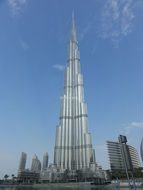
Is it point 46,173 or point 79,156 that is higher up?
point 79,156

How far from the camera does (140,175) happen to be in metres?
125

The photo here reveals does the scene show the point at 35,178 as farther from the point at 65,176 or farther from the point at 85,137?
the point at 85,137

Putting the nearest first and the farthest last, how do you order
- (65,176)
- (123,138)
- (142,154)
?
(142,154) → (123,138) → (65,176)

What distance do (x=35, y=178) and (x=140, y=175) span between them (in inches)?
4000

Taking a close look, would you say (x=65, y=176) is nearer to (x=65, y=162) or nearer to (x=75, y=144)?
(x=65, y=162)

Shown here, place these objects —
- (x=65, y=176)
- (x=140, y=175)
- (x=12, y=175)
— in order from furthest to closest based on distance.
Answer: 1. (x=12, y=175)
2. (x=65, y=176)
3. (x=140, y=175)

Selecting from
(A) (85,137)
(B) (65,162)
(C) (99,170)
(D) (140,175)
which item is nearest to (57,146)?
(B) (65,162)

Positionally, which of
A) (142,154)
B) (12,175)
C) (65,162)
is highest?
(65,162)

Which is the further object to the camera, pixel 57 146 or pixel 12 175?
pixel 57 146

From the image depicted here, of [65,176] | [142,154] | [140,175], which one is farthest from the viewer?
[65,176]

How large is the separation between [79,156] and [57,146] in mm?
23724

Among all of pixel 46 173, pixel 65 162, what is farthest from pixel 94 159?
pixel 46 173

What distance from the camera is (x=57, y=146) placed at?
194250 mm

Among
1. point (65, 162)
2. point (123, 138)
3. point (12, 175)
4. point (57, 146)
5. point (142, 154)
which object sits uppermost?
point (57, 146)
